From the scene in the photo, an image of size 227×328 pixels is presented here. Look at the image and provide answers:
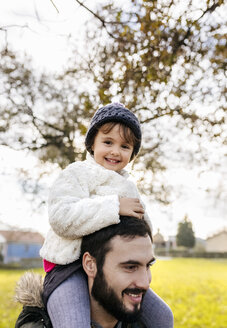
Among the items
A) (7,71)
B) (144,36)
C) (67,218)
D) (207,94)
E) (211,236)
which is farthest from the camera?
(211,236)

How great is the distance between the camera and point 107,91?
5.53 m

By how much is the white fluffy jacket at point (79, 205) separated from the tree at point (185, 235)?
213 ft

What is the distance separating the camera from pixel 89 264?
2.30 meters

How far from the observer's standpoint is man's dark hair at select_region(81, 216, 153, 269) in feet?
7.36

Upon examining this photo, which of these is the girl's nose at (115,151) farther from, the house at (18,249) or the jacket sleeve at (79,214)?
the house at (18,249)

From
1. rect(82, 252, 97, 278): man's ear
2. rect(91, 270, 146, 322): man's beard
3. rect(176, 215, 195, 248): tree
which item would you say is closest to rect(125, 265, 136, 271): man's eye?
rect(91, 270, 146, 322): man's beard

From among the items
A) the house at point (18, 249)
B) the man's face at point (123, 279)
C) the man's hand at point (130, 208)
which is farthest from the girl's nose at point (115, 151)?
the house at point (18, 249)

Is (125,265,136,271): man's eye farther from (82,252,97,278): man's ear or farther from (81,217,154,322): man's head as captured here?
(82,252,97,278): man's ear

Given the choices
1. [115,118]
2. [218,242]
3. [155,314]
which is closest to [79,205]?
[115,118]

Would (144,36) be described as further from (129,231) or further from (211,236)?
(211,236)

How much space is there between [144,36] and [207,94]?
2554 millimetres

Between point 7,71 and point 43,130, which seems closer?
point 7,71

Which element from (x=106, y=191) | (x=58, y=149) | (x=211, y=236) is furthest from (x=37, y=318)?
(x=211, y=236)

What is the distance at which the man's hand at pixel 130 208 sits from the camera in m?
2.29
